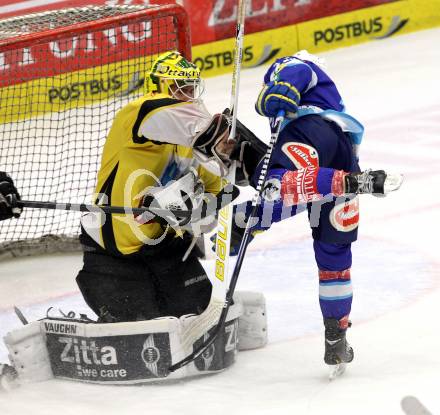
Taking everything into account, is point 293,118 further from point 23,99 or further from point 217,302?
point 23,99

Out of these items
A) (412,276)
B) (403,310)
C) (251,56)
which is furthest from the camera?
(251,56)

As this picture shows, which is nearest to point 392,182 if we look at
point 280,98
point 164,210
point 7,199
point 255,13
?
point 280,98

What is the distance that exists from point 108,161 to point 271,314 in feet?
3.16

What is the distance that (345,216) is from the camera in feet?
11.4

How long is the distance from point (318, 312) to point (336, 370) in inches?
29.7

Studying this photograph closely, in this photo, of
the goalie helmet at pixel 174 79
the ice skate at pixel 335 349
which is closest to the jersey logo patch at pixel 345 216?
the ice skate at pixel 335 349

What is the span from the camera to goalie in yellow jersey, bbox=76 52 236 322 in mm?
3824

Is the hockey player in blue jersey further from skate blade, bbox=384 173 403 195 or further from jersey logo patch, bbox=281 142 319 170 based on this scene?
skate blade, bbox=384 173 403 195

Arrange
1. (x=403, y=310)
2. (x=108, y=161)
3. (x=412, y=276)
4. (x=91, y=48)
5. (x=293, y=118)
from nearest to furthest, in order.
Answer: (x=293, y=118)
(x=108, y=161)
(x=403, y=310)
(x=412, y=276)
(x=91, y=48)

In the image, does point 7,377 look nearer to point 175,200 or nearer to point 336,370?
point 175,200

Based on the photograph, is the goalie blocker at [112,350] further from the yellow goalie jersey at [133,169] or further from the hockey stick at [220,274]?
the yellow goalie jersey at [133,169]

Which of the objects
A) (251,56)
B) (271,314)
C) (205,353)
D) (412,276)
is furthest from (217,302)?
(251,56)

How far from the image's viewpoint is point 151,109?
363cm

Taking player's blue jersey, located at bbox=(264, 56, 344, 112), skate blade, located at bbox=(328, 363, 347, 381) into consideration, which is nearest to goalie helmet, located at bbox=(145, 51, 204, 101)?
player's blue jersey, located at bbox=(264, 56, 344, 112)
